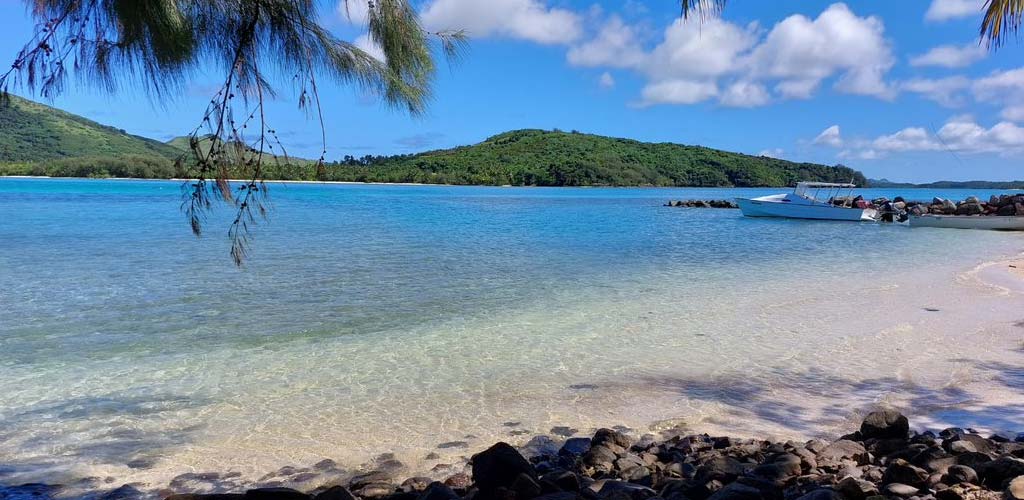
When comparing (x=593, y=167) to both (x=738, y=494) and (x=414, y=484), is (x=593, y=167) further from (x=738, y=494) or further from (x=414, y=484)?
(x=738, y=494)

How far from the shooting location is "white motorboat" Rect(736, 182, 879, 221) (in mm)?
39312

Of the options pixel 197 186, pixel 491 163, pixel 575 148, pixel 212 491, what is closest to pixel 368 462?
pixel 212 491

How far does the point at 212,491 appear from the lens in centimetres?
459

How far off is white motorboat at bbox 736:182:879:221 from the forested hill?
310 feet

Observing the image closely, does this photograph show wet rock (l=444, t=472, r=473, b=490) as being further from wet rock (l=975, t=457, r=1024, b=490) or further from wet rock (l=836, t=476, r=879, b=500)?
wet rock (l=975, t=457, r=1024, b=490)

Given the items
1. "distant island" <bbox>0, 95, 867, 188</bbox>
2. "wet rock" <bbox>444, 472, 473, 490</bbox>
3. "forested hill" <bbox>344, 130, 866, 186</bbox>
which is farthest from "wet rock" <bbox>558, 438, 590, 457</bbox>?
"forested hill" <bbox>344, 130, 866, 186</bbox>

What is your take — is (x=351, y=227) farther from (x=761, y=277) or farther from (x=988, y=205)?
(x=988, y=205)

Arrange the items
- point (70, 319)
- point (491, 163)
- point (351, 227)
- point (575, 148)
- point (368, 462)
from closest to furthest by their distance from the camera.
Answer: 1. point (368, 462)
2. point (70, 319)
3. point (351, 227)
4. point (491, 163)
5. point (575, 148)

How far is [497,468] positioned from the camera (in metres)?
3.87

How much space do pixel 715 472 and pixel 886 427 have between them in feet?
5.86

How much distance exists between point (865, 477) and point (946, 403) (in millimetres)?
2895

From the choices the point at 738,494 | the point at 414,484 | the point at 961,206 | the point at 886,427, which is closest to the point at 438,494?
the point at 414,484

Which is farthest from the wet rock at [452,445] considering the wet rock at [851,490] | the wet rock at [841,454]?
the wet rock at [851,490]

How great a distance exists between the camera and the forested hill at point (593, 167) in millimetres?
141250
